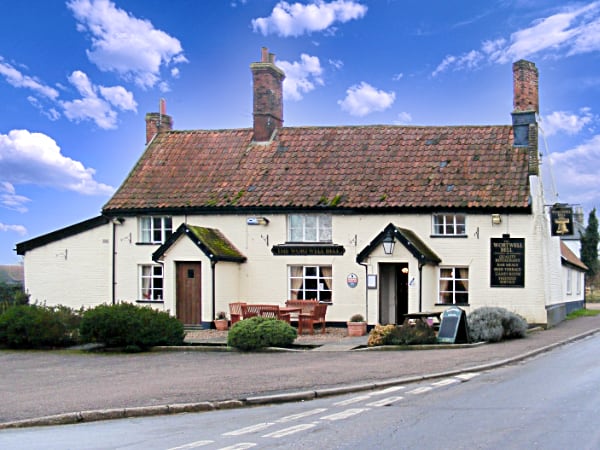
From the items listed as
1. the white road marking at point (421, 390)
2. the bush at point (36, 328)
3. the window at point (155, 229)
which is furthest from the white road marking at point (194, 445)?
the window at point (155, 229)

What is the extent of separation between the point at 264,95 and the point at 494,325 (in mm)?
14710

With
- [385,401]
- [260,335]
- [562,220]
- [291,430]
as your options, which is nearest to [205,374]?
[260,335]

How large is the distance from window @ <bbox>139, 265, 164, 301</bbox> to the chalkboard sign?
41.9 feet

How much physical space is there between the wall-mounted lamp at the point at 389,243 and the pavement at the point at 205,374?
12.9ft

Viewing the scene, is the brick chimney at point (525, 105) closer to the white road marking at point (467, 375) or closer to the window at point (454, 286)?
the window at point (454, 286)

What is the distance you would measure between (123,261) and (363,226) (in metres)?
9.53

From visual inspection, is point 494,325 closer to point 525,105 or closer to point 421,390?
point 421,390

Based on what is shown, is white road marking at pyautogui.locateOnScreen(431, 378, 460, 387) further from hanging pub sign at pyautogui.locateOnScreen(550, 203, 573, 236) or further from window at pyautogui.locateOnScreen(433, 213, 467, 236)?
hanging pub sign at pyautogui.locateOnScreen(550, 203, 573, 236)

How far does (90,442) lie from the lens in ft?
33.9

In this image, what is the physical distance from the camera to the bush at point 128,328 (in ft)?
74.9

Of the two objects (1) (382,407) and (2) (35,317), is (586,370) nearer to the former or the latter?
(1) (382,407)

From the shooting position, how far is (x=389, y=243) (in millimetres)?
27359

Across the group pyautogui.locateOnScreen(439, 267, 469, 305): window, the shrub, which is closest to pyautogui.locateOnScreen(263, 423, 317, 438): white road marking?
the shrub

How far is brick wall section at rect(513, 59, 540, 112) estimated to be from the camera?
3000 cm
